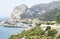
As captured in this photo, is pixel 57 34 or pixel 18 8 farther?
pixel 18 8

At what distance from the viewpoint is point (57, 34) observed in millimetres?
14914

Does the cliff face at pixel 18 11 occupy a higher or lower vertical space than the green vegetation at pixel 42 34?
higher

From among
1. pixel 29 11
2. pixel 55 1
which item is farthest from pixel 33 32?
pixel 55 1

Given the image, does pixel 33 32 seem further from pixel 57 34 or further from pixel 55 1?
pixel 55 1

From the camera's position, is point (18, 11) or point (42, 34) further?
point (18, 11)

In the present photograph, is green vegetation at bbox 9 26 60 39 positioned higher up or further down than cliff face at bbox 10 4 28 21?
further down

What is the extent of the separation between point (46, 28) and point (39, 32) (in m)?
0.46

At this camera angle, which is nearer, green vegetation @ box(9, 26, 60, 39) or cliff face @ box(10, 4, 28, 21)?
green vegetation @ box(9, 26, 60, 39)

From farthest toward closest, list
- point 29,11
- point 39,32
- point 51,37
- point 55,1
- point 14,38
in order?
1. point 55,1
2. point 29,11
3. point 14,38
4. point 39,32
5. point 51,37

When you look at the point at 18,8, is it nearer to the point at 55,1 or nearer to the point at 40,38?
the point at 55,1

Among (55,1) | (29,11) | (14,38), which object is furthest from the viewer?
(55,1)

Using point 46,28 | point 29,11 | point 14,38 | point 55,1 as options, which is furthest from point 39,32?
point 55,1

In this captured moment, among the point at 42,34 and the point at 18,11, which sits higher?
the point at 18,11

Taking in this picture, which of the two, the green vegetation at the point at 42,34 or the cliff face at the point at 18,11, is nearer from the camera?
the green vegetation at the point at 42,34
